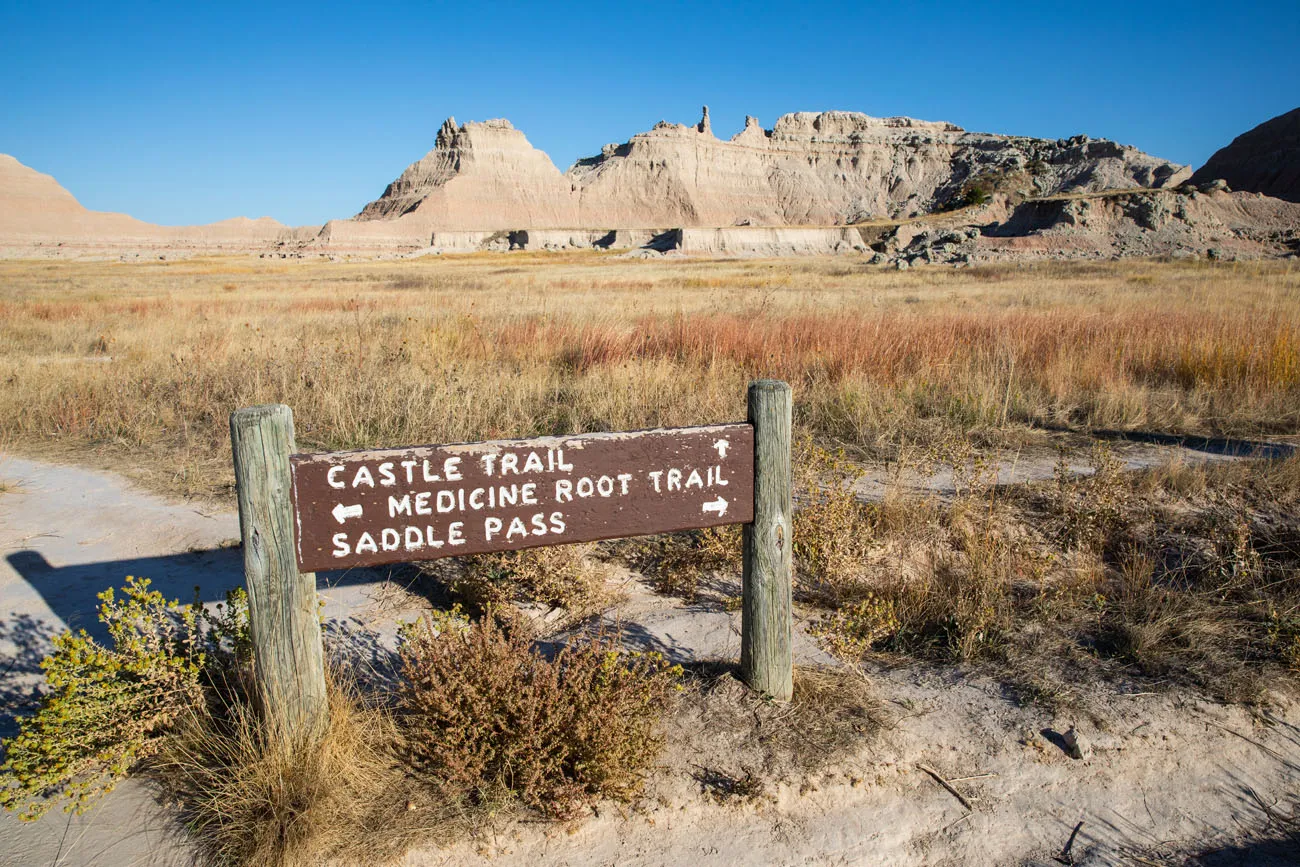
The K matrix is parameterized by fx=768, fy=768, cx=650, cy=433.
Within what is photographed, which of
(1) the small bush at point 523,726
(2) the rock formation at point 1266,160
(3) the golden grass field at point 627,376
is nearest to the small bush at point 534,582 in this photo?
(1) the small bush at point 523,726

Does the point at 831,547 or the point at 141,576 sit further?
the point at 141,576

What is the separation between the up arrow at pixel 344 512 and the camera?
7.04 feet

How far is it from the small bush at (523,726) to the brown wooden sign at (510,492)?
48 centimetres

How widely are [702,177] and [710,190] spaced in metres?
2.14

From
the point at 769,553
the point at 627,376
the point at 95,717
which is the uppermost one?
the point at 627,376

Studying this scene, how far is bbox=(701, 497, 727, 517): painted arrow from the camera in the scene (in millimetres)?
2465

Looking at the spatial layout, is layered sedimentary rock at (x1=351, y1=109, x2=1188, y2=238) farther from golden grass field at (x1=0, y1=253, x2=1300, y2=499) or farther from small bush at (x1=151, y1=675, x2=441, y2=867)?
small bush at (x1=151, y1=675, x2=441, y2=867)

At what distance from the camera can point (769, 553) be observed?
8.63ft

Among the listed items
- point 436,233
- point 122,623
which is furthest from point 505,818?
point 436,233

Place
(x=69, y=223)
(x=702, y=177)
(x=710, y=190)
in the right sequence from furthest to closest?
A: (x=69, y=223) → (x=702, y=177) → (x=710, y=190)

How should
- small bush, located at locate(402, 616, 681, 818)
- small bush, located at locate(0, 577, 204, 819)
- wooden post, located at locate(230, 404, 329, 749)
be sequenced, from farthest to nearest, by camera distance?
small bush, located at locate(402, 616, 681, 818)
small bush, located at locate(0, 577, 204, 819)
wooden post, located at locate(230, 404, 329, 749)

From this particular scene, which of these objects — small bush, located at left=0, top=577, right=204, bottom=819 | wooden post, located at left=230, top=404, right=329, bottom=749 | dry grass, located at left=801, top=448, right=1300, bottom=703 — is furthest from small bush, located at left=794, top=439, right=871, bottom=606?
small bush, located at left=0, top=577, right=204, bottom=819

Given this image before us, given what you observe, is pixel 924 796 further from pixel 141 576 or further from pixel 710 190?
pixel 710 190

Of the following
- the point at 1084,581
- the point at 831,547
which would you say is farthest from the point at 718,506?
the point at 1084,581
